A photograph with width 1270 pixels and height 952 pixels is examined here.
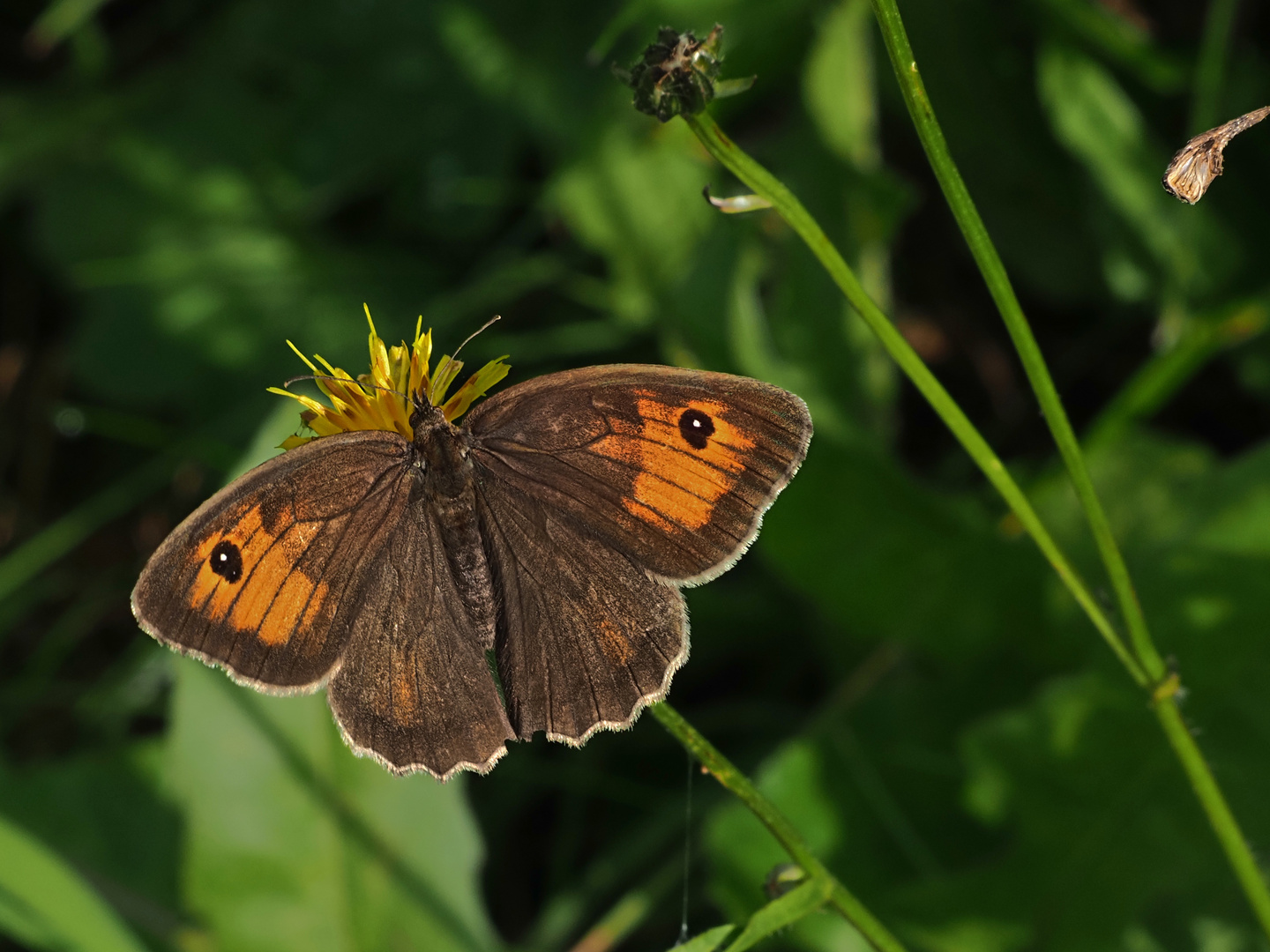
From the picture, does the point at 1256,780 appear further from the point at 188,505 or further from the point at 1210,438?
the point at 188,505

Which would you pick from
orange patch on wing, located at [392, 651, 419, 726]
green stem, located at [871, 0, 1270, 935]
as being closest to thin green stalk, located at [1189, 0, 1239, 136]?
green stem, located at [871, 0, 1270, 935]

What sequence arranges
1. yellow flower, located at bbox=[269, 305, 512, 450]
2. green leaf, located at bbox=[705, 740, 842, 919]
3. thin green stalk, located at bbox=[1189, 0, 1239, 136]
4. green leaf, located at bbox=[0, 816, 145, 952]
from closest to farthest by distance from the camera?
yellow flower, located at bbox=[269, 305, 512, 450] → green leaf, located at bbox=[0, 816, 145, 952] → green leaf, located at bbox=[705, 740, 842, 919] → thin green stalk, located at bbox=[1189, 0, 1239, 136]

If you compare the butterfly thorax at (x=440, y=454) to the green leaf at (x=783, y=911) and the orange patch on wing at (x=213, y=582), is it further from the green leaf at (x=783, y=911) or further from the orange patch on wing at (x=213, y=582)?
the green leaf at (x=783, y=911)

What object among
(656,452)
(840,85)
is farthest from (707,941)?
(840,85)

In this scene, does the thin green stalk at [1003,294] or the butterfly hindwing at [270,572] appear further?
the butterfly hindwing at [270,572]

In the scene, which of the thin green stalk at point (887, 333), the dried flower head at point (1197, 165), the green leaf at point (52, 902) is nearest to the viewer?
the dried flower head at point (1197, 165)

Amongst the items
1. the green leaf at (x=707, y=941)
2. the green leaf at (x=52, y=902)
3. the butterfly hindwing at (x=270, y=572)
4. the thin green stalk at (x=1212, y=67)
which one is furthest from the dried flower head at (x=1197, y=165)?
the green leaf at (x=52, y=902)

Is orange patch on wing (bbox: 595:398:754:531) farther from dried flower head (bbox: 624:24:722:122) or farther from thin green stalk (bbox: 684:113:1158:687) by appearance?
dried flower head (bbox: 624:24:722:122)

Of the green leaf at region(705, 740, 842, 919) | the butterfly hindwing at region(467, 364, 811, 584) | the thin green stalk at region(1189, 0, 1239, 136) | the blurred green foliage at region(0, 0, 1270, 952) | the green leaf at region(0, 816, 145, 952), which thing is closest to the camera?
the butterfly hindwing at region(467, 364, 811, 584)
